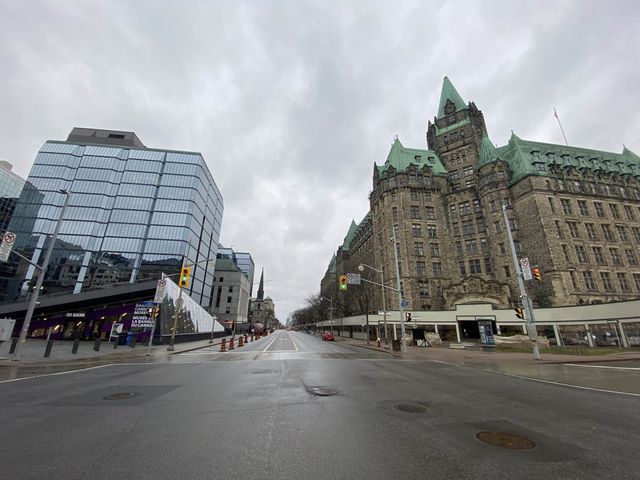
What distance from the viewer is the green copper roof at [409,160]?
58.6m

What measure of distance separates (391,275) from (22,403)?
46.7 m

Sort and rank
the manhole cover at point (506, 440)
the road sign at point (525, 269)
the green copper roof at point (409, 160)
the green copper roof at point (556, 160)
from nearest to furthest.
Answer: the manhole cover at point (506, 440)
the road sign at point (525, 269)
the green copper roof at point (556, 160)
the green copper roof at point (409, 160)

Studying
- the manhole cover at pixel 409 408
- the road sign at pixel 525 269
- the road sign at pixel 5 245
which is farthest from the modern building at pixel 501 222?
the road sign at pixel 5 245

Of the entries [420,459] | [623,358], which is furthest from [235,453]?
[623,358]

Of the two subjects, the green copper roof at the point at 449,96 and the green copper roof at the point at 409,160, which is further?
the green copper roof at the point at 449,96

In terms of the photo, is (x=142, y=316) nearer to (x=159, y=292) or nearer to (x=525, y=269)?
(x=159, y=292)

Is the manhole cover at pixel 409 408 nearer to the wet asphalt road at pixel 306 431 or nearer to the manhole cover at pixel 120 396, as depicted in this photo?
the wet asphalt road at pixel 306 431

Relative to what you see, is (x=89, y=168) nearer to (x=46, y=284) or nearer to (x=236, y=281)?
(x=46, y=284)

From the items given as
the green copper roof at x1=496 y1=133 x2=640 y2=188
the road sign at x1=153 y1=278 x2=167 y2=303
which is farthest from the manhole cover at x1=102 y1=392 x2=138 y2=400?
the green copper roof at x1=496 y1=133 x2=640 y2=188

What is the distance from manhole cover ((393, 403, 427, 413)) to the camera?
21.7 feet

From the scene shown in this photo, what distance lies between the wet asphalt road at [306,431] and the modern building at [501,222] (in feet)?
127

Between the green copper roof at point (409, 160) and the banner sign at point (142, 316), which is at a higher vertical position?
the green copper roof at point (409, 160)

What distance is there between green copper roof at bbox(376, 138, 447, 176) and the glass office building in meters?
49.4

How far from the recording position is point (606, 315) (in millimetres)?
28328
